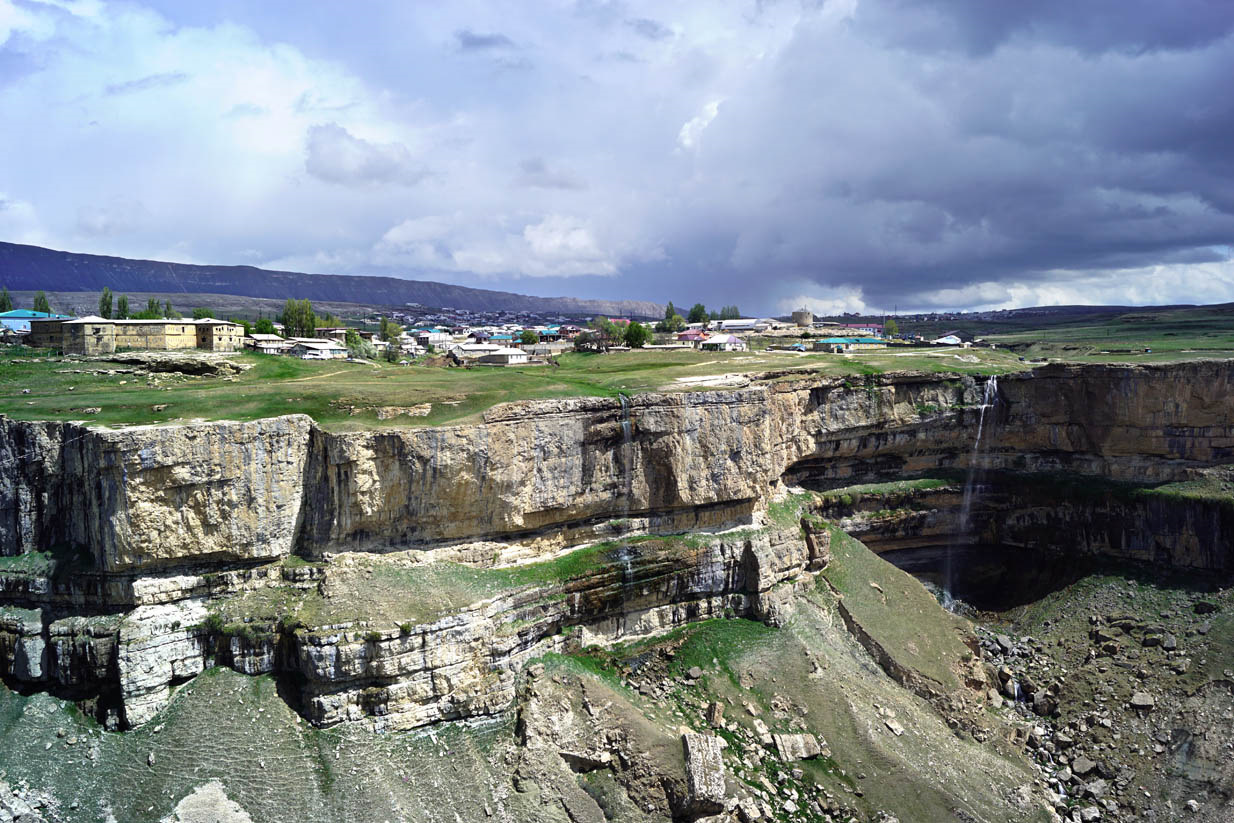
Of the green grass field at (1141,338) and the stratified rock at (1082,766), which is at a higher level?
the green grass field at (1141,338)

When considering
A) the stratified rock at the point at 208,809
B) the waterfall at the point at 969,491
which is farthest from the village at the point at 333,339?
the stratified rock at the point at 208,809

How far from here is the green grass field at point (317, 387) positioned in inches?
1225

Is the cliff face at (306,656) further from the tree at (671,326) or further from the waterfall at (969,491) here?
the tree at (671,326)

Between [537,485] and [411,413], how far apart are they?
241 inches

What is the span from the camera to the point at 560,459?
3469 centimetres

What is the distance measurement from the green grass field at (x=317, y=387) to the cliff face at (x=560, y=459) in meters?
1.91

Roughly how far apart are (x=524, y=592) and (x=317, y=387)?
542 inches

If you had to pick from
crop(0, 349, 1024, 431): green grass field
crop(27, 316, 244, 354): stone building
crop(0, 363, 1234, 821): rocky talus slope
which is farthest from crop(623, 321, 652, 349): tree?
crop(27, 316, 244, 354): stone building

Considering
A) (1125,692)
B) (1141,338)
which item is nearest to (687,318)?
(1141,338)

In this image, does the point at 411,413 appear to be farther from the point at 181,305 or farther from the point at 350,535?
the point at 181,305

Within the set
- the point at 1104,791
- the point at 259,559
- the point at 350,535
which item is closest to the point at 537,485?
the point at 350,535

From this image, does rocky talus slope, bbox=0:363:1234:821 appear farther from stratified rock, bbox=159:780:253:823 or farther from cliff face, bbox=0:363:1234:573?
stratified rock, bbox=159:780:253:823

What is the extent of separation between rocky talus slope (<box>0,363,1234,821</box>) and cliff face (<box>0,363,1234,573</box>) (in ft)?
0.38

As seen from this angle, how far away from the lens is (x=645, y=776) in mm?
27219
